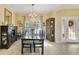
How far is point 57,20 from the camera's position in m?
10.2

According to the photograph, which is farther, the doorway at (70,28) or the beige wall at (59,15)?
the doorway at (70,28)

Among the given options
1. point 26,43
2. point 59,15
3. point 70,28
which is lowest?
point 26,43

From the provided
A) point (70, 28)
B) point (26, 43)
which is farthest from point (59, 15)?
point (26, 43)

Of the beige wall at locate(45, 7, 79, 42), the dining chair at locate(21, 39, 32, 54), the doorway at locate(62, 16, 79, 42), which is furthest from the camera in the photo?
the doorway at locate(62, 16, 79, 42)

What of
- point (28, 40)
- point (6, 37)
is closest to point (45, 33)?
point (6, 37)

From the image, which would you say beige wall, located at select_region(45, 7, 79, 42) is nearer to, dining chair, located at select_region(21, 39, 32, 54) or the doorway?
the doorway

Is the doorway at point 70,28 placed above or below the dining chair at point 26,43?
above

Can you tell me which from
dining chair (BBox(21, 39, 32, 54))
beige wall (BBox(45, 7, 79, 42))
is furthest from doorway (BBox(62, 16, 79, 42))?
dining chair (BBox(21, 39, 32, 54))

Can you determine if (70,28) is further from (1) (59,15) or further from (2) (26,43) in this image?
(2) (26,43)

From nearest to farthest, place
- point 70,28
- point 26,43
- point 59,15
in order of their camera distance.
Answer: point 26,43
point 59,15
point 70,28

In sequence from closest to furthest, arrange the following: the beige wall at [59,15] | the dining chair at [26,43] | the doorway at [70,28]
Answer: the dining chair at [26,43] → the beige wall at [59,15] → the doorway at [70,28]

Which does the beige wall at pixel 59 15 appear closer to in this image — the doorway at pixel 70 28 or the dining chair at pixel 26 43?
the doorway at pixel 70 28

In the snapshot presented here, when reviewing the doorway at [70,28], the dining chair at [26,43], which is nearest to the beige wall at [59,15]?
the doorway at [70,28]
